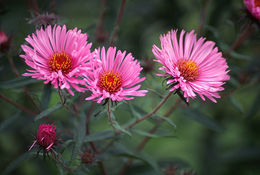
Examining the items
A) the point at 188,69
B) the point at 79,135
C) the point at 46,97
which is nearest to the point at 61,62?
the point at 46,97

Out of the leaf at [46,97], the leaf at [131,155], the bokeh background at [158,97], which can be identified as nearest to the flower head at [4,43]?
the bokeh background at [158,97]

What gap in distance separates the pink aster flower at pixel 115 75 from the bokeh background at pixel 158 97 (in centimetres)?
20

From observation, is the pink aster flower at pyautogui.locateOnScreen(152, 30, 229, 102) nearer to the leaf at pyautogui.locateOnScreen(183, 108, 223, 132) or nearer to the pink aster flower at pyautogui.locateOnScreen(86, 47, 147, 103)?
the pink aster flower at pyautogui.locateOnScreen(86, 47, 147, 103)

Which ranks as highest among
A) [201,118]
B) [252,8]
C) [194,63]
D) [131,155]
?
[252,8]

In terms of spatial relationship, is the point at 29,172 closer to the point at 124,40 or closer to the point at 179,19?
the point at 124,40

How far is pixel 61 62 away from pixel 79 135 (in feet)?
0.89

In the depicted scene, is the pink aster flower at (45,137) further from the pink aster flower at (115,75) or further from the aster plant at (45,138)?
the pink aster flower at (115,75)

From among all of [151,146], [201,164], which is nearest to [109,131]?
[201,164]

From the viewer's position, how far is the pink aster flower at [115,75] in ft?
2.93

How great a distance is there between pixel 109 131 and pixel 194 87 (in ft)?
1.34

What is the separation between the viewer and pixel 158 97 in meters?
1.62

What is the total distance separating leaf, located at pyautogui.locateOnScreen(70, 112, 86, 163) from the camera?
0.95 m

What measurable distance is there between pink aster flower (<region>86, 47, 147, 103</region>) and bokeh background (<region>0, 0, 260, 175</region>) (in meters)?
0.20

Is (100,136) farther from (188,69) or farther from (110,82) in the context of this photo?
(188,69)
